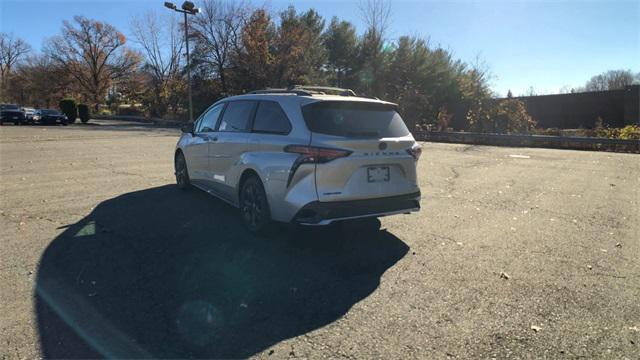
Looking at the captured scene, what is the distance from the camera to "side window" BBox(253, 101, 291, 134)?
492 cm

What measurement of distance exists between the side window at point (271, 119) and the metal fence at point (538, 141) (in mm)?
16017

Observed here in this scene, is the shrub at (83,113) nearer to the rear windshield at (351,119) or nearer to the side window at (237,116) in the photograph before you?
the side window at (237,116)

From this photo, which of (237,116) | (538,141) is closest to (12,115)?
(237,116)

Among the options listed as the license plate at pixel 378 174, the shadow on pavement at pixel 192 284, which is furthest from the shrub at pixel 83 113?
the license plate at pixel 378 174

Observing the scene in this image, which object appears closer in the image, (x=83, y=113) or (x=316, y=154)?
(x=316, y=154)

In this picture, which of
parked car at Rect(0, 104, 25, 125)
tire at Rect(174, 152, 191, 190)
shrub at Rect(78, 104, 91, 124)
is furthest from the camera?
shrub at Rect(78, 104, 91, 124)

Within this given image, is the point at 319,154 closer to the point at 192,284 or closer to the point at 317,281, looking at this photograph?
the point at 317,281

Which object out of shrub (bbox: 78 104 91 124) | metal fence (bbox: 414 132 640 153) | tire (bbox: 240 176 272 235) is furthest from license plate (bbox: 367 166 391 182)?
shrub (bbox: 78 104 91 124)

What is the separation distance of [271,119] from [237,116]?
39.8 inches

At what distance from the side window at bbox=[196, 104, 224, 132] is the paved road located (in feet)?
3.89

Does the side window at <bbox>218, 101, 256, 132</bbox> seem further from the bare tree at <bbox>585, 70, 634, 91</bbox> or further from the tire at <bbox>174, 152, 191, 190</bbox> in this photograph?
the bare tree at <bbox>585, 70, 634, 91</bbox>

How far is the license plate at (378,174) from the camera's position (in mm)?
4695

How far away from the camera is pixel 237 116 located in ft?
19.7

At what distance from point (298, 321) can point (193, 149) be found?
4.70 metres
